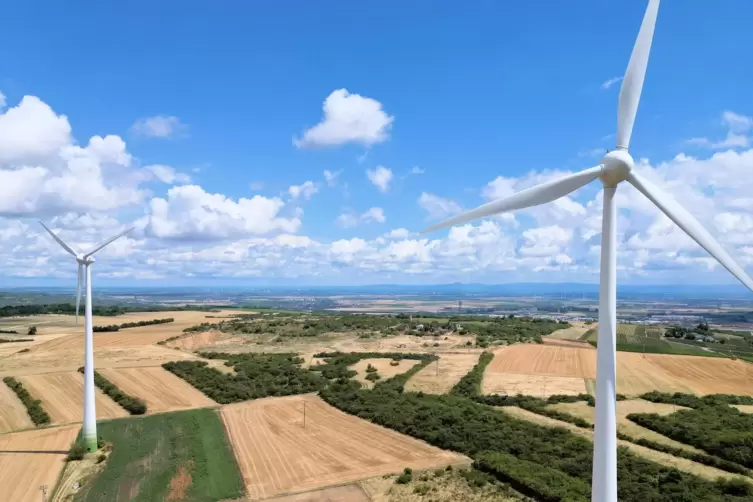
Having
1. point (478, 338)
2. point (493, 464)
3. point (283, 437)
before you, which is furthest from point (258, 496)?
point (478, 338)

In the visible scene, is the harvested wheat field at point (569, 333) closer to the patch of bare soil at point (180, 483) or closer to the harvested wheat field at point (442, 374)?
the harvested wheat field at point (442, 374)

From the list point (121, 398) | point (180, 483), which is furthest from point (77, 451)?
point (121, 398)

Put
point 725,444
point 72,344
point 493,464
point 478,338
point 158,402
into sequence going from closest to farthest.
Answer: point 493,464 < point 725,444 < point 158,402 < point 72,344 < point 478,338

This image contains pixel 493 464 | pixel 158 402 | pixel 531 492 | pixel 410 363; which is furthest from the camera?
pixel 410 363

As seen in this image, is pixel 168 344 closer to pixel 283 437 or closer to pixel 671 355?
pixel 283 437

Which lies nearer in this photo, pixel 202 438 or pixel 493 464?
pixel 493 464

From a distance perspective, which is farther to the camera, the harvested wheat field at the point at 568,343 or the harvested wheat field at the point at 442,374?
the harvested wheat field at the point at 568,343

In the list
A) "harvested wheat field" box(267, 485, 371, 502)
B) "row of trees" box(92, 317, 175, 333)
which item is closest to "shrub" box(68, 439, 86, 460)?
"harvested wheat field" box(267, 485, 371, 502)

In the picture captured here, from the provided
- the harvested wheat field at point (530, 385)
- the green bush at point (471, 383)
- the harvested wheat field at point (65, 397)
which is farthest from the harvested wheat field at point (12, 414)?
the harvested wheat field at point (530, 385)
